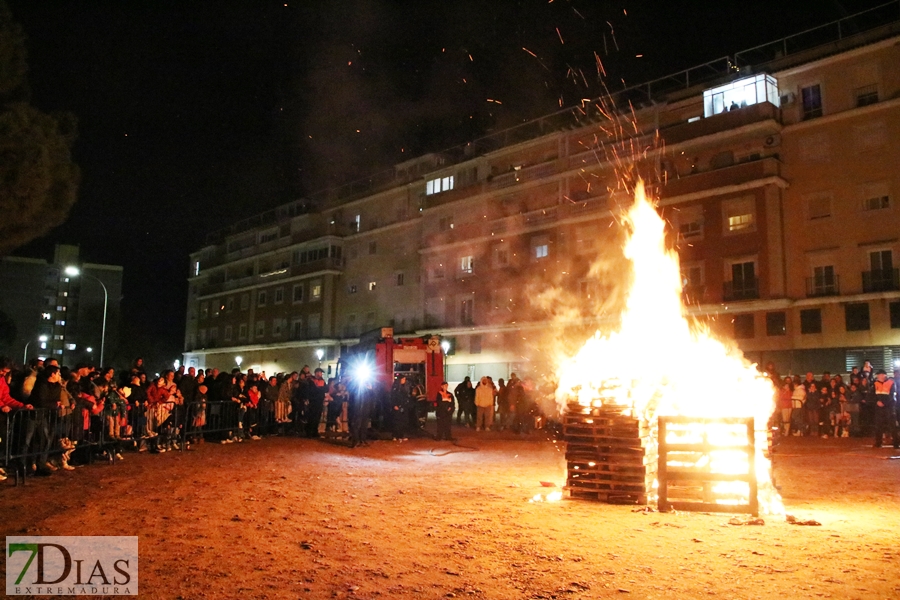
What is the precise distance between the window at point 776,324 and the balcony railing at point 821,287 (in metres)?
1.40

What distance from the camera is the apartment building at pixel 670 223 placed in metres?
27.3

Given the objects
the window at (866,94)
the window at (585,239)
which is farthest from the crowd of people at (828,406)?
the window at (585,239)

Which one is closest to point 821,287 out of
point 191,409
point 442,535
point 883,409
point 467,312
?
point 883,409

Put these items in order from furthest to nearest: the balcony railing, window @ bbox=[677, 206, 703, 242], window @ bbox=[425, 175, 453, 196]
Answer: window @ bbox=[425, 175, 453, 196], window @ bbox=[677, 206, 703, 242], the balcony railing

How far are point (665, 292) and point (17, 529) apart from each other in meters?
10.4

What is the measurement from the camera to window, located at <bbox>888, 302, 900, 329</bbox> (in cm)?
2578

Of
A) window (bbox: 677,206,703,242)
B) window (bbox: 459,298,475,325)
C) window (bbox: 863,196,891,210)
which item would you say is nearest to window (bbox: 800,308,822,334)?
window (bbox: 863,196,891,210)

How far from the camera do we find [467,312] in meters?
42.1

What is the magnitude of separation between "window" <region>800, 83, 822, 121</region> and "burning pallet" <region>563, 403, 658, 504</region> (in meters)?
25.9

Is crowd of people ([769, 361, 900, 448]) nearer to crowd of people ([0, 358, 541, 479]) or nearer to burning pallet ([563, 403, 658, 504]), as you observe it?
crowd of people ([0, 358, 541, 479])

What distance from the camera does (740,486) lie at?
862 cm

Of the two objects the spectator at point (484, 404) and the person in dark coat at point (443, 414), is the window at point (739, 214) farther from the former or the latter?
the person in dark coat at point (443, 414)

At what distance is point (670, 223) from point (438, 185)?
17768mm

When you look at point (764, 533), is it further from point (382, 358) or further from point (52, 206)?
point (52, 206)
